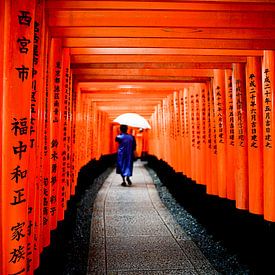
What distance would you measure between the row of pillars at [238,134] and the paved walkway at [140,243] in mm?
1163

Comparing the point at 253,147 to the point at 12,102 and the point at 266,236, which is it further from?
the point at 12,102

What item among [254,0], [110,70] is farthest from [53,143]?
[254,0]

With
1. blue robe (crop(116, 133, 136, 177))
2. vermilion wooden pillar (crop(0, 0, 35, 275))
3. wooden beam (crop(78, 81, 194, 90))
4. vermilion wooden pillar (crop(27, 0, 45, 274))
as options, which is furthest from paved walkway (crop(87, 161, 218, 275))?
Answer: blue robe (crop(116, 133, 136, 177))

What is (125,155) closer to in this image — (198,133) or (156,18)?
(198,133)

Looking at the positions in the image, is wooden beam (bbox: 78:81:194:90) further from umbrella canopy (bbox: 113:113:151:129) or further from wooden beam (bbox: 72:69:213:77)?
umbrella canopy (bbox: 113:113:151:129)

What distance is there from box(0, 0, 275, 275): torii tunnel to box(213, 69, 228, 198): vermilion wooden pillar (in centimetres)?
2

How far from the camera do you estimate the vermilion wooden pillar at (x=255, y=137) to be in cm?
472

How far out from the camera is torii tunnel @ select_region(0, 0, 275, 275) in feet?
8.38

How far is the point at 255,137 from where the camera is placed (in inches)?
187

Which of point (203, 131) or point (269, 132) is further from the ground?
point (203, 131)

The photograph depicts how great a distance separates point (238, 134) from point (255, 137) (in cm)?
53

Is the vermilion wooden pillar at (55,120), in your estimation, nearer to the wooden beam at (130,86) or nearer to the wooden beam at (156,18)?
the wooden beam at (156,18)

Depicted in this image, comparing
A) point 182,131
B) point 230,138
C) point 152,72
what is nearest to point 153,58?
point 152,72

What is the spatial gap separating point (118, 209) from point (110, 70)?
12.8ft
